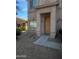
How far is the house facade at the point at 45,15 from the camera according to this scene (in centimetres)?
156

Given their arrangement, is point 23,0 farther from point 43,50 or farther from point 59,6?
point 43,50

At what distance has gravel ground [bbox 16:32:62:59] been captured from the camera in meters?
1.53

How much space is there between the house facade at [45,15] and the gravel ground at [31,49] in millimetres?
184

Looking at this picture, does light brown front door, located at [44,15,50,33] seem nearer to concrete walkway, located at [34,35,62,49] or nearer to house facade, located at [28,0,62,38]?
house facade, located at [28,0,62,38]

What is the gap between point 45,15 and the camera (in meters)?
1.64

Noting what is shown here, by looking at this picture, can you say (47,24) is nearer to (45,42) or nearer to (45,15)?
(45,15)

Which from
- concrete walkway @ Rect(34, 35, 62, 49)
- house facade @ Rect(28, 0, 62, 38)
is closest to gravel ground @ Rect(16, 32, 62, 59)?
concrete walkway @ Rect(34, 35, 62, 49)

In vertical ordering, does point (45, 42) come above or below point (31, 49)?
above

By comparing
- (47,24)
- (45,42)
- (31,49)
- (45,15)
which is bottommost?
(31,49)

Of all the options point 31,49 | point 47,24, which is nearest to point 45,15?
point 47,24

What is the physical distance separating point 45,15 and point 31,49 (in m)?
0.58
